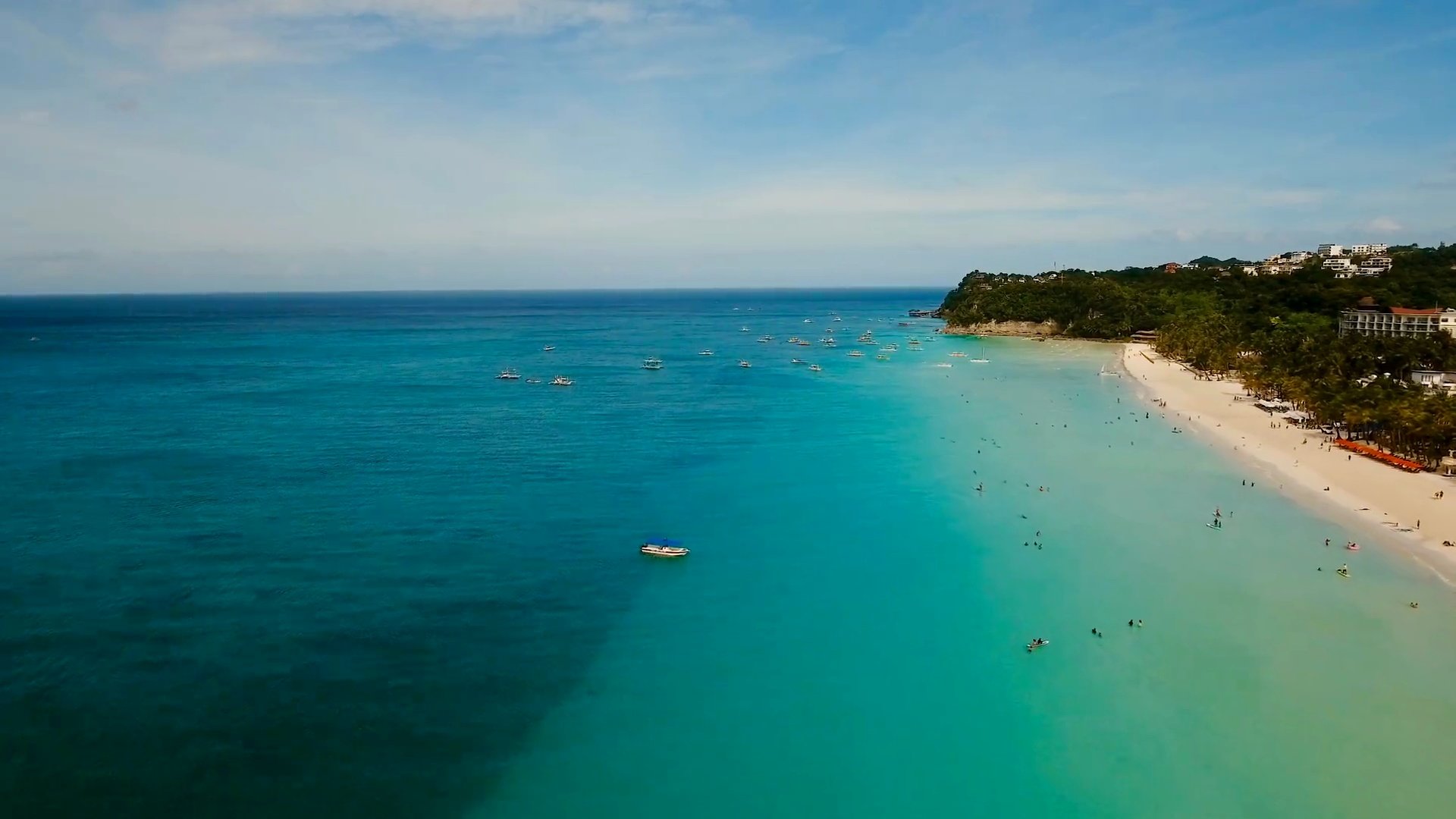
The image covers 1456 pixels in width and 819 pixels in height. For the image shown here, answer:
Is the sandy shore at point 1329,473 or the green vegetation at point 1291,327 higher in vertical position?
the green vegetation at point 1291,327

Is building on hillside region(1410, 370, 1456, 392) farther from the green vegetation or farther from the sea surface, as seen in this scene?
the sea surface

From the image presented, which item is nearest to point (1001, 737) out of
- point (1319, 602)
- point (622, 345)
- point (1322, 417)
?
point (1319, 602)

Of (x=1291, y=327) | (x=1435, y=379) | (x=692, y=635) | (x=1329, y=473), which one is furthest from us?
(x=1291, y=327)

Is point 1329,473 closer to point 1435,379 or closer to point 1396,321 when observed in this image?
point 1435,379

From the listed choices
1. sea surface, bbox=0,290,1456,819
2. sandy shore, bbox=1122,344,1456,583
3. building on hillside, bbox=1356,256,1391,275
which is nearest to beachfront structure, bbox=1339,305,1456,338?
sandy shore, bbox=1122,344,1456,583

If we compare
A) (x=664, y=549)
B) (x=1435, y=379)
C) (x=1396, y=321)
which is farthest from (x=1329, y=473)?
(x=1396, y=321)

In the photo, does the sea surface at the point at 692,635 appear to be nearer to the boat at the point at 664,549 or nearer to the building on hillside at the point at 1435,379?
the boat at the point at 664,549

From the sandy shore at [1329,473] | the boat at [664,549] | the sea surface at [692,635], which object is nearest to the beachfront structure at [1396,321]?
the sandy shore at [1329,473]
